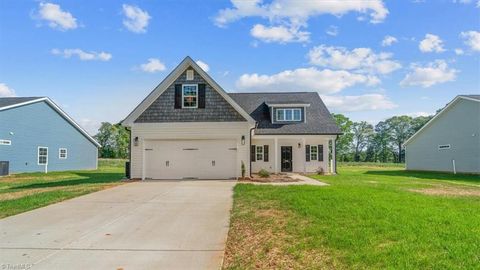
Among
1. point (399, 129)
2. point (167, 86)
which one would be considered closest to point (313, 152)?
point (167, 86)

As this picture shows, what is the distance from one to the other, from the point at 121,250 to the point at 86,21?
1001 cm

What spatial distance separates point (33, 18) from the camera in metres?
12.0

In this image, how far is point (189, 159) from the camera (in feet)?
58.5

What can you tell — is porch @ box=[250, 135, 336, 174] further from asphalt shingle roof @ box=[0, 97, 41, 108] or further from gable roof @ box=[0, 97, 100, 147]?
asphalt shingle roof @ box=[0, 97, 41, 108]

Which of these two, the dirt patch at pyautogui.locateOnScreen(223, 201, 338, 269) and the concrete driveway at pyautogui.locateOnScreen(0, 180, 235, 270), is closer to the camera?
the dirt patch at pyautogui.locateOnScreen(223, 201, 338, 269)

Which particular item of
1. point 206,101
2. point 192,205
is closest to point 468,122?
point 206,101

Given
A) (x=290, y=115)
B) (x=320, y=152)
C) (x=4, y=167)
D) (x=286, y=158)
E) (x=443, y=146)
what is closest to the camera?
(x=4, y=167)

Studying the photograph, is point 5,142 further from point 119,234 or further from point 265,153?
point 119,234

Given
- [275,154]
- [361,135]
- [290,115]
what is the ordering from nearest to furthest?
[275,154]
[290,115]
[361,135]

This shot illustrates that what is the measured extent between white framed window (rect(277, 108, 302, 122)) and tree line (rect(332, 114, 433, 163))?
154 feet

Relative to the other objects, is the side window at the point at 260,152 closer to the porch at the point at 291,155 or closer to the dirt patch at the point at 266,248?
the porch at the point at 291,155

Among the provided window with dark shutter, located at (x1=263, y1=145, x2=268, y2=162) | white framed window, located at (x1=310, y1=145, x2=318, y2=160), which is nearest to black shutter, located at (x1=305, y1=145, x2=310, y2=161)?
white framed window, located at (x1=310, y1=145, x2=318, y2=160)

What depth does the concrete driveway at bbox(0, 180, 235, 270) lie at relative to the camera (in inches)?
207

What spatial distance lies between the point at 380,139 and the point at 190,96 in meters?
62.8
